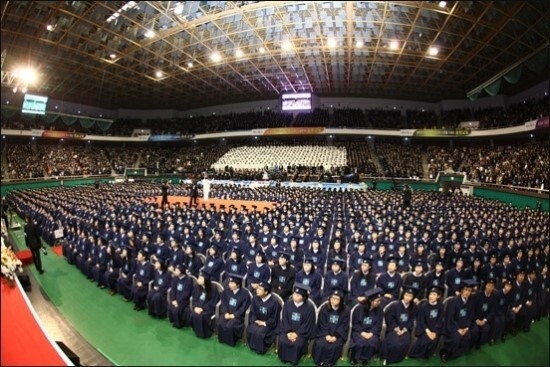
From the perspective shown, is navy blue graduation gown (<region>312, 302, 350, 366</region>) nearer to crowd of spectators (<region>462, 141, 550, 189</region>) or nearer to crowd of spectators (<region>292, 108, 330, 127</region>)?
crowd of spectators (<region>462, 141, 550, 189</region>)

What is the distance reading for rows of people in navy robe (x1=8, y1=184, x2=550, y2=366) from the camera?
621 centimetres

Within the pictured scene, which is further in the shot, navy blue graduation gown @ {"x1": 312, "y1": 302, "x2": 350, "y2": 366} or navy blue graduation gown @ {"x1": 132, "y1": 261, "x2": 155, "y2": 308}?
navy blue graduation gown @ {"x1": 132, "y1": 261, "x2": 155, "y2": 308}

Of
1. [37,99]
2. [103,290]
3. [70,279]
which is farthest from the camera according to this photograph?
[37,99]

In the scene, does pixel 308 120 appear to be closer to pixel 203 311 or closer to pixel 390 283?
pixel 390 283

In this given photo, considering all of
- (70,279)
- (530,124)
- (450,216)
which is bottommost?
(70,279)

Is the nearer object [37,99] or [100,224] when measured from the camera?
[100,224]

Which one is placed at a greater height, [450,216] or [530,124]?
[530,124]

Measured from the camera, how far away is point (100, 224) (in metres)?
10.8

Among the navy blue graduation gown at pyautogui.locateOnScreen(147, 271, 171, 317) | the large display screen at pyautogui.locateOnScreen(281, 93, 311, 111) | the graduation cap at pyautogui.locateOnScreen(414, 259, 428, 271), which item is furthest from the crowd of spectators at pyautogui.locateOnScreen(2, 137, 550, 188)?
the graduation cap at pyautogui.locateOnScreen(414, 259, 428, 271)

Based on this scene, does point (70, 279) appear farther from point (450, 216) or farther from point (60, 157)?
point (60, 157)

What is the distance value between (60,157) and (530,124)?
Result: 40838 mm

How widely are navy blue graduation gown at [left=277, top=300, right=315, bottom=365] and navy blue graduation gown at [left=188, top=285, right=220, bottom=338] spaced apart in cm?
132

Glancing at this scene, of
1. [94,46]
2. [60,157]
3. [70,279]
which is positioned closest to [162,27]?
[94,46]

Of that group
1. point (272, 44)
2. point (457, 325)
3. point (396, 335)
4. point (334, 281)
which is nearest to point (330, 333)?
point (396, 335)
